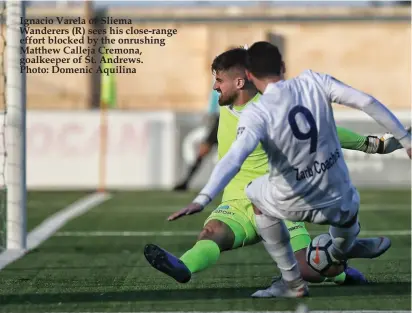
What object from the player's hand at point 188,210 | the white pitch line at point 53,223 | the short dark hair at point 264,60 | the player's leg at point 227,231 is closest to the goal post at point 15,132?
the white pitch line at point 53,223

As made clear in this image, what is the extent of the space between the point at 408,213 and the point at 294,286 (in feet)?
27.3

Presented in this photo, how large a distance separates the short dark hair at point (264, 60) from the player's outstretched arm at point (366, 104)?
1.00 ft

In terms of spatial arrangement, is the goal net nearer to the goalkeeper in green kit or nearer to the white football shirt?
the goalkeeper in green kit

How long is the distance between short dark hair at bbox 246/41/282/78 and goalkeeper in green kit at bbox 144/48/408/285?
60cm

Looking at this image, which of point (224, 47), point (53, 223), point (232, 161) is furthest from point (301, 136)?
point (224, 47)

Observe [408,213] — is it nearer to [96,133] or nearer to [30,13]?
[96,133]

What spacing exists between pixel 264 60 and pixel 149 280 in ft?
8.51

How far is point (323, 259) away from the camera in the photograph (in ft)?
25.7

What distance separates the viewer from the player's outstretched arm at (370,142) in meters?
7.43

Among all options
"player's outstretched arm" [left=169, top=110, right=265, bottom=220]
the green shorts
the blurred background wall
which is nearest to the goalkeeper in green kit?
the green shorts

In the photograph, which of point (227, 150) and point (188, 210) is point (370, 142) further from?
point (188, 210)

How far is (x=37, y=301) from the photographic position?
754 centimetres

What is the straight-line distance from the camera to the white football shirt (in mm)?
6715

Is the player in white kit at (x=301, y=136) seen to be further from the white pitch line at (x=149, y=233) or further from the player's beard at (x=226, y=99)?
the white pitch line at (x=149, y=233)
